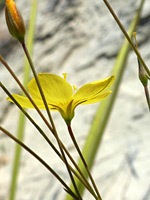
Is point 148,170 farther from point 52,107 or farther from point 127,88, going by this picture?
point 52,107

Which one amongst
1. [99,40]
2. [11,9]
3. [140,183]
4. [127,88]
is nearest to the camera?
[11,9]

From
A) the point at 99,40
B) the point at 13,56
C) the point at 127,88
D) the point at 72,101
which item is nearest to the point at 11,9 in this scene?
the point at 72,101

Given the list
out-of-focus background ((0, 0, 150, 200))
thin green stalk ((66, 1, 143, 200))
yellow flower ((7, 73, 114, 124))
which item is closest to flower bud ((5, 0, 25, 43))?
yellow flower ((7, 73, 114, 124))

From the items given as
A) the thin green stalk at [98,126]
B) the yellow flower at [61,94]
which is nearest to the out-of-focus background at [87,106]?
the thin green stalk at [98,126]

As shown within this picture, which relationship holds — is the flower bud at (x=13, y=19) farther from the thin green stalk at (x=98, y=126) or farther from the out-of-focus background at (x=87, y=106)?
the out-of-focus background at (x=87, y=106)

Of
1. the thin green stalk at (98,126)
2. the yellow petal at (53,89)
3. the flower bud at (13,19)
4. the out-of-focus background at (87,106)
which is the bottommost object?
the out-of-focus background at (87,106)
